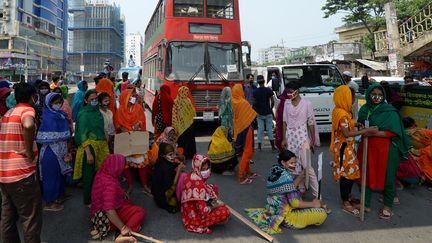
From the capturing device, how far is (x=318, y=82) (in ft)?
28.7

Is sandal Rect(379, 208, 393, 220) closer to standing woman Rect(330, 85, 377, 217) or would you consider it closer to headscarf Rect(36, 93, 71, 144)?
standing woman Rect(330, 85, 377, 217)

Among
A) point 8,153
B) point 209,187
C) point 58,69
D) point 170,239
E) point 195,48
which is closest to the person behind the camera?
point 8,153

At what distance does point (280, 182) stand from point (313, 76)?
18.9ft

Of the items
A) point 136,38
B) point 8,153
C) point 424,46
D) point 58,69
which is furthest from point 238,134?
point 136,38

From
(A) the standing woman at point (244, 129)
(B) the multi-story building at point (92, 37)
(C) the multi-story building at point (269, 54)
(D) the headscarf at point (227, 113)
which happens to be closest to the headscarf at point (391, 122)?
(A) the standing woman at point (244, 129)

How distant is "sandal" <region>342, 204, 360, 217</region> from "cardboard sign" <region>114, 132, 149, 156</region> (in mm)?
2765

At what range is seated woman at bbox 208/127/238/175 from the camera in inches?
226

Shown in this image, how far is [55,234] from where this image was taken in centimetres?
363

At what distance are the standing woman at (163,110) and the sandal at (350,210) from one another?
3.52 meters

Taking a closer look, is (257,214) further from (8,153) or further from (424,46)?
(424,46)

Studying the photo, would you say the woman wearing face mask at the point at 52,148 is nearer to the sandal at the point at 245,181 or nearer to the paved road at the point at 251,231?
the paved road at the point at 251,231

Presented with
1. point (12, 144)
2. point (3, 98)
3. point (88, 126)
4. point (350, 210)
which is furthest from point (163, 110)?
point (350, 210)

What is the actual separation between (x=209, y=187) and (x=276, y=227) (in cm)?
87

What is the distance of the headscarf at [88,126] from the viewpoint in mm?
4266
